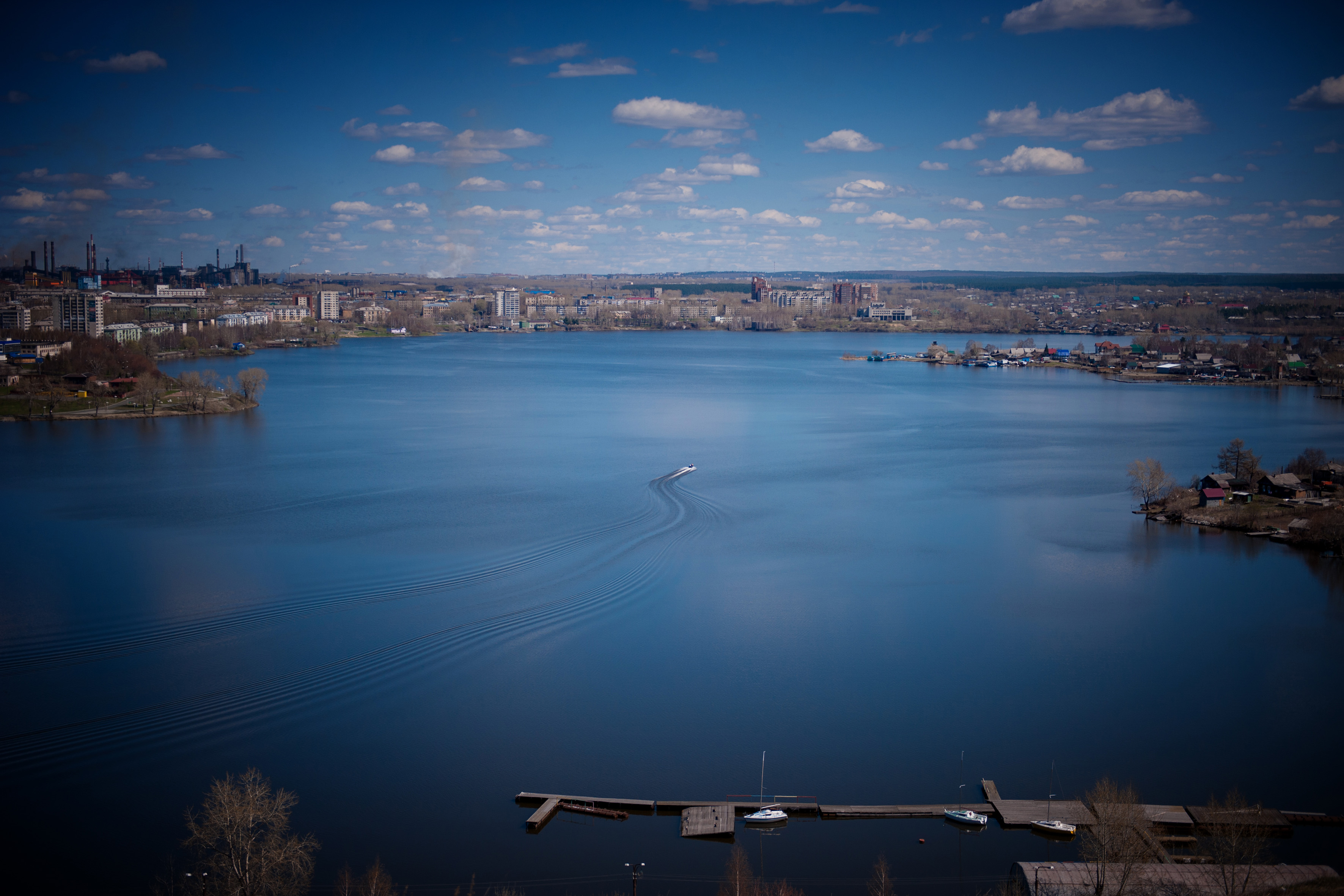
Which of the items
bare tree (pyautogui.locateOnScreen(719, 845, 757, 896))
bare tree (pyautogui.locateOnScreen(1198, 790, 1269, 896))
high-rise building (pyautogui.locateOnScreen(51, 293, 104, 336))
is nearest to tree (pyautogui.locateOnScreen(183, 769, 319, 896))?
bare tree (pyautogui.locateOnScreen(719, 845, 757, 896))

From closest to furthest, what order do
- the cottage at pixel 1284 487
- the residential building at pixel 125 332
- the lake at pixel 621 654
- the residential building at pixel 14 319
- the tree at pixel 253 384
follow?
the lake at pixel 621 654, the cottage at pixel 1284 487, the tree at pixel 253 384, the residential building at pixel 14 319, the residential building at pixel 125 332

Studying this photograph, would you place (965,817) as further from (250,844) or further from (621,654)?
(250,844)

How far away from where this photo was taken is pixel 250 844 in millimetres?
2658

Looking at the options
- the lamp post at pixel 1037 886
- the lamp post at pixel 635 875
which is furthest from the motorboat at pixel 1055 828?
the lamp post at pixel 635 875

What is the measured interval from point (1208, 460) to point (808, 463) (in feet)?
13.1

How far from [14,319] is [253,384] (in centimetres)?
820

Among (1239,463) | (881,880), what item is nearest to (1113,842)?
(881,880)

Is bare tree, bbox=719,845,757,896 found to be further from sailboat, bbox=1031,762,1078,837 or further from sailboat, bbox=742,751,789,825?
sailboat, bbox=1031,762,1078,837

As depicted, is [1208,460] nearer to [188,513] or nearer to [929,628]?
[929,628]

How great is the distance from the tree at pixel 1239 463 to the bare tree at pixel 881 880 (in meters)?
6.24

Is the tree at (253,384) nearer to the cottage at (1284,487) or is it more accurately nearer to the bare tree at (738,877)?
the bare tree at (738,877)

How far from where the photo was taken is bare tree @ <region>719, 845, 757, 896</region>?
2807mm

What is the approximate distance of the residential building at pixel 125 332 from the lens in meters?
17.6

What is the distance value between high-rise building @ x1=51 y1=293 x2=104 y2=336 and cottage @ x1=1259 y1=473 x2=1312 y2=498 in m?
18.8
